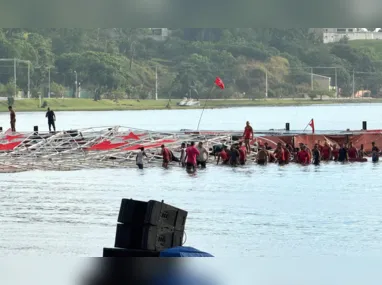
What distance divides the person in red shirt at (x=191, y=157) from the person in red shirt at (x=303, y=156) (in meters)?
3.12

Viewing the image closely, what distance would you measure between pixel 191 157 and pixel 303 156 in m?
3.51

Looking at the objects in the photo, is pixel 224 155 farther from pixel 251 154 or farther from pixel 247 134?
pixel 251 154

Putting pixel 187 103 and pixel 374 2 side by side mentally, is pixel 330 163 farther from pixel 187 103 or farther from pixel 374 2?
pixel 187 103

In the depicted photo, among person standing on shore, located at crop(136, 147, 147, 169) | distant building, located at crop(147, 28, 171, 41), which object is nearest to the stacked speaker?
person standing on shore, located at crop(136, 147, 147, 169)

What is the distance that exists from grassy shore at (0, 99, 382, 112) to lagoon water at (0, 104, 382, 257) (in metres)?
51.7

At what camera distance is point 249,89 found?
93438mm

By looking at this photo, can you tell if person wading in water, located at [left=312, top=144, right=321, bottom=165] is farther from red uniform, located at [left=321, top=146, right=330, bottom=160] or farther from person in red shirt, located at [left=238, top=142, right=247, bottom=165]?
person in red shirt, located at [left=238, top=142, right=247, bottom=165]

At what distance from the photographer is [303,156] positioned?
29938mm

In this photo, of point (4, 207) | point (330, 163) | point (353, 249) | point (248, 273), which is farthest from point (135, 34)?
point (248, 273)

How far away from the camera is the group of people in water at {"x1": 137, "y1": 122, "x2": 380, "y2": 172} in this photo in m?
29.1

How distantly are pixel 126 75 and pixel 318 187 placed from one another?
62.6 metres

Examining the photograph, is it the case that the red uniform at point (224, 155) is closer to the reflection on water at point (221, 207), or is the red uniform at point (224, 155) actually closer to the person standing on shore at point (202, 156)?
the reflection on water at point (221, 207)

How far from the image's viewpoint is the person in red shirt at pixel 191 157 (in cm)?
2778

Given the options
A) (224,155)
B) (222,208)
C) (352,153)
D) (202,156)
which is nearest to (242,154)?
(224,155)
